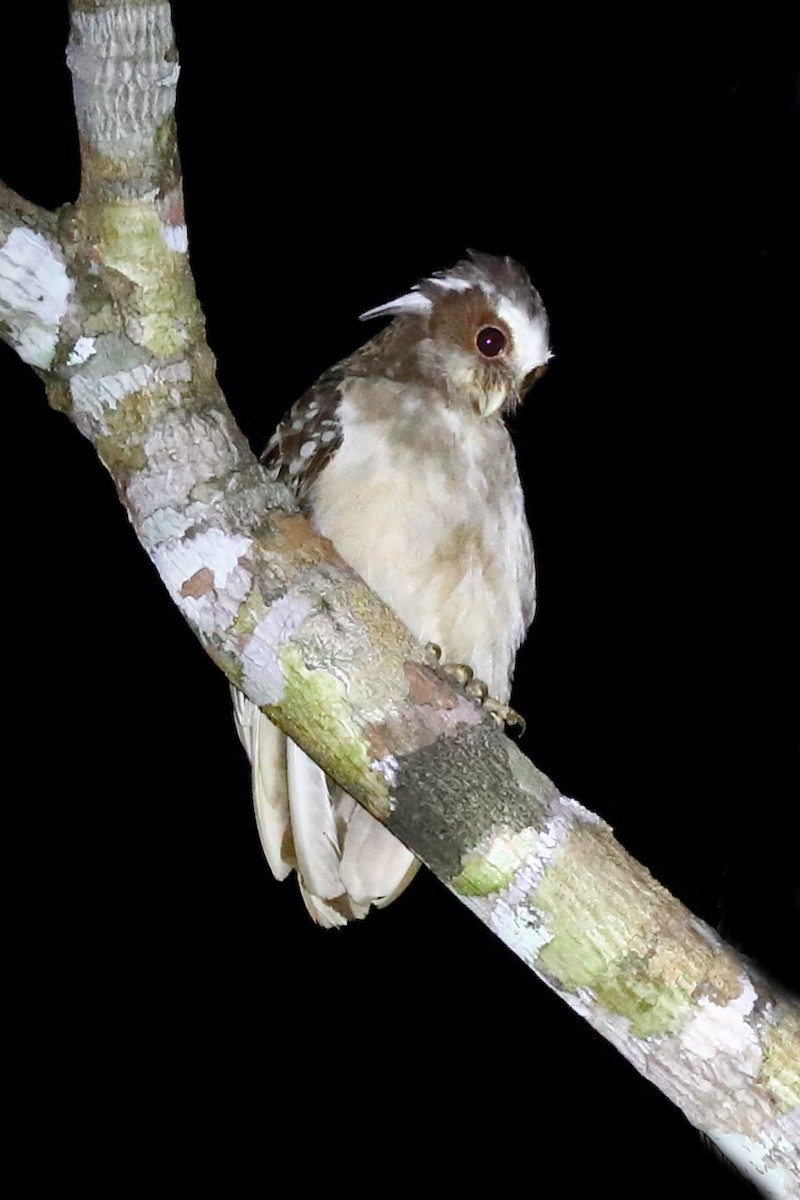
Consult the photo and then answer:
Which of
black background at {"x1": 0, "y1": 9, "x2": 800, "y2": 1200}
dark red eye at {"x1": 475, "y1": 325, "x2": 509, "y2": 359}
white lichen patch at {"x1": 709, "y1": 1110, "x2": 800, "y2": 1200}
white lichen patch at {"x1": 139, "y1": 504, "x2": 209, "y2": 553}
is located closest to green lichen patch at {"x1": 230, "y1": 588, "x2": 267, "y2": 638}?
white lichen patch at {"x1": 139, "y1": 504, "x2": 209, "y2": 553}

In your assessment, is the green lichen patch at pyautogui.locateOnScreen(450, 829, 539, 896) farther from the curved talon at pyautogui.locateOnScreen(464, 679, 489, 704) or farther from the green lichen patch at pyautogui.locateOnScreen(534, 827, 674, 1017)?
the curved talon at pyautogui.locateOnScreen(464, 679, 489, 704)

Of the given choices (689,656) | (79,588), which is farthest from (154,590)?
(689,656)

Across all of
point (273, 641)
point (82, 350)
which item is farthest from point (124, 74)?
point (273, 641)

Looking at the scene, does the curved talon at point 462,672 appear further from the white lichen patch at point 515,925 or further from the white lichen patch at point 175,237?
the white lichen patch at point 175,237

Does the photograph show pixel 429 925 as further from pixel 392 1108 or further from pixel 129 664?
pixel 129 664

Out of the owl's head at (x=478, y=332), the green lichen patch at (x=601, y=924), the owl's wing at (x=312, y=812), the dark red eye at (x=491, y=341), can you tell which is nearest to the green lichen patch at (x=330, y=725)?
the green lichen patch at (x=601, y=924)
